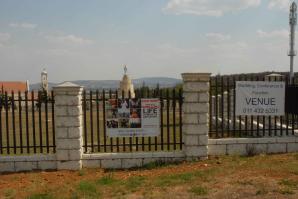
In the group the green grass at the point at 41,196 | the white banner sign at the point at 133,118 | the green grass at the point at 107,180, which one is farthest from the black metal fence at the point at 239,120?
the green grass at the point at 41,196

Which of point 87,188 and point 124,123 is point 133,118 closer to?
point 124,123

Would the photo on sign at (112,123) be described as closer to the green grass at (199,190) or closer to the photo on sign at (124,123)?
the photo on sign at (124,123)

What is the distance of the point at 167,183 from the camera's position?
23.6 feet

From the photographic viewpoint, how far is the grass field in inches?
257

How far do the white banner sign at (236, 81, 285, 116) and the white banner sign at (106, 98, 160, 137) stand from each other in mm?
2260

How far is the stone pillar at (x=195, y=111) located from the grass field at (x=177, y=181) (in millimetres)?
452

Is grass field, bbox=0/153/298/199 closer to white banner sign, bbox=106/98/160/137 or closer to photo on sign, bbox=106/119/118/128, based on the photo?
white banner sign, bbox=106/98/160/137

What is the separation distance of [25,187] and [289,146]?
6468 mm

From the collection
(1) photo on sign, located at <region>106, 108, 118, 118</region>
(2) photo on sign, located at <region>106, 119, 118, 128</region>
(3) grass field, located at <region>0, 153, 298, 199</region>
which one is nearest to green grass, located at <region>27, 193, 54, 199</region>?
(3) grass field, located at <region>0, 153, 298, 199</region>

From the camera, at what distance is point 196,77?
8.74 m

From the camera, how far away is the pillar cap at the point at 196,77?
28.6 feet

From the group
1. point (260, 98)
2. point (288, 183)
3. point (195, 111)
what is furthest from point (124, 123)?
point (288, 183)

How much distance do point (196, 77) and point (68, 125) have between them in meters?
3.20

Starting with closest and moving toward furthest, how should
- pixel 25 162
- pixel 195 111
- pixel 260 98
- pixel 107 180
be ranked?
pixel 107 180 → pixel 25 162 → pixel 195 111 → pixel 260 98
